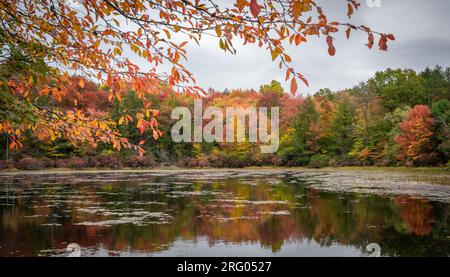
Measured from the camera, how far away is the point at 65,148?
46531mm

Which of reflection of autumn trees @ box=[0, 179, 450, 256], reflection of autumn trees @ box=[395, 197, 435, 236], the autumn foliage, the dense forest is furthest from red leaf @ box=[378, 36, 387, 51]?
the dense forest

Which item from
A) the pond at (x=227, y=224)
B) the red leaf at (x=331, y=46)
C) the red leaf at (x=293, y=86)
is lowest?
the pond at (x=227, y=224)

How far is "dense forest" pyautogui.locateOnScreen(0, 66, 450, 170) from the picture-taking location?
4184 centimetres

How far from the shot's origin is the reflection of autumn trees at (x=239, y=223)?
330 inches

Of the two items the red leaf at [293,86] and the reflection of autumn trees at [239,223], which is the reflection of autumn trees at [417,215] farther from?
the red leaf at [293,86]

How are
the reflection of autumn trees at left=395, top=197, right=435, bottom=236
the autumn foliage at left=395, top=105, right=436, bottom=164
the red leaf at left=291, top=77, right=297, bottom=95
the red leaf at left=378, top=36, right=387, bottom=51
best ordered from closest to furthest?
the red leaf at left=378, top=36, right=387, bottom=51 < the red leaf at left=291, top=77, right=297, bottom=95 < the reflection of autumn trees at left=395, top=197, right=435, bottom=236 < the autumn foliage at left=395, top=105, right=436, bottom=164

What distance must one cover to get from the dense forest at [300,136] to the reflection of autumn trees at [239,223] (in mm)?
26204

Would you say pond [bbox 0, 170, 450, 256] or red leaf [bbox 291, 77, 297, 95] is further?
pond [bbox 0, 170, 450, 256]

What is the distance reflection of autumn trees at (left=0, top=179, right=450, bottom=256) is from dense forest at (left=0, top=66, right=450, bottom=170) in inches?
1032

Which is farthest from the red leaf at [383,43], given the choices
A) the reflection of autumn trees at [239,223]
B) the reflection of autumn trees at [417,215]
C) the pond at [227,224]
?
the reflection of autumn trees at [417,215]

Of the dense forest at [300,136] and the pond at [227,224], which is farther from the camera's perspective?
the dense forest at [300,136]

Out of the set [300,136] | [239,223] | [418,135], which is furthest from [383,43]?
[300,136]

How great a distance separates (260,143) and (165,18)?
46.9 metres

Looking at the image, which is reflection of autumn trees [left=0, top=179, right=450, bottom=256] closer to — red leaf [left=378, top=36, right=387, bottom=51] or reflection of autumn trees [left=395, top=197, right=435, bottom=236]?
reflection of autumn trees [left=395, top=197, right=435, bottom=236]
